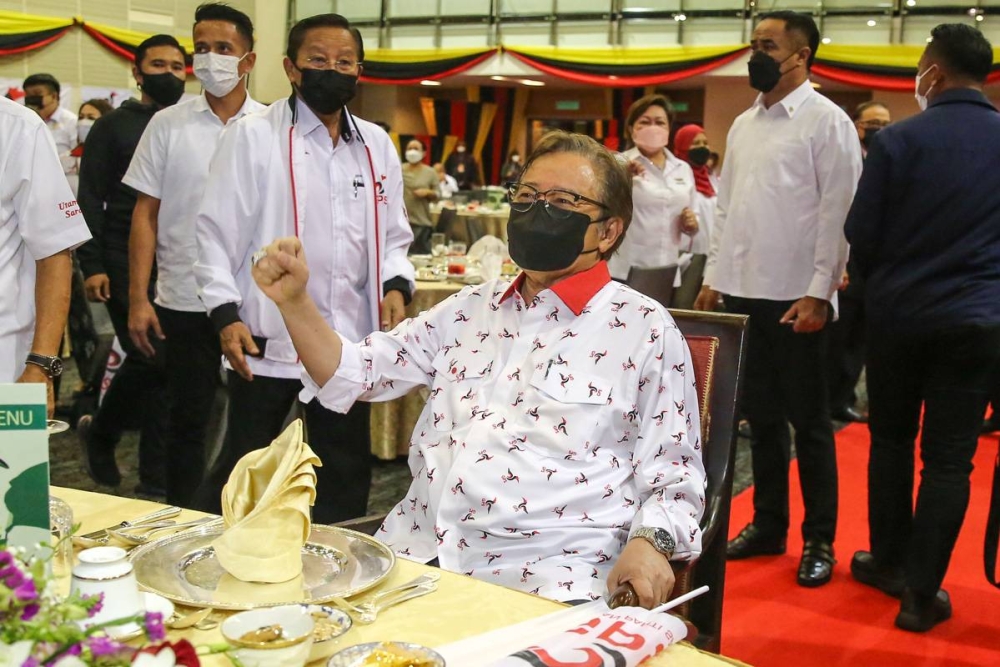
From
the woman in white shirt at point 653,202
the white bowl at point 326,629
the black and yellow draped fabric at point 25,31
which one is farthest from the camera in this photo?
the black and yellow draped fabric at point 25,31

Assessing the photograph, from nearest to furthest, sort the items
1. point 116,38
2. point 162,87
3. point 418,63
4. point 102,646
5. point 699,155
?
point 102,646 < point 162,87 < point 699,155 < point 116,38 < point 418,63

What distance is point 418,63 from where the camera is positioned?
1502 centimetres

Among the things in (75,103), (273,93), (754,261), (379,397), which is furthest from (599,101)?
(379,397)

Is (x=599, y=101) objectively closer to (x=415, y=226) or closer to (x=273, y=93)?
(x=273, y=93)

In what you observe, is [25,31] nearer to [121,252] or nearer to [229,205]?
[121,252]

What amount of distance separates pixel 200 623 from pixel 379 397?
0.94 m

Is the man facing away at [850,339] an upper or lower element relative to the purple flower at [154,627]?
lower

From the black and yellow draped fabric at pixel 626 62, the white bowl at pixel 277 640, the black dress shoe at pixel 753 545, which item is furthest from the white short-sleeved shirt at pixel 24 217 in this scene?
the black and yellow draped fabric at pixel 626 62

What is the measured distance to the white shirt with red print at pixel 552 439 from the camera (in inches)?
73.1

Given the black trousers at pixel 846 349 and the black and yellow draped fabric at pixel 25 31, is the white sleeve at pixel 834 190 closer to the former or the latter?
the black trousers at pixel 846 349

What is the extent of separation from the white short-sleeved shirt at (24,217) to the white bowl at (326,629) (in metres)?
1.49

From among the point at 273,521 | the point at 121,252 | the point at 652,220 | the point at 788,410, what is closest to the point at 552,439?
the point at 273,521

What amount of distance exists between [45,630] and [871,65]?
1210 cm

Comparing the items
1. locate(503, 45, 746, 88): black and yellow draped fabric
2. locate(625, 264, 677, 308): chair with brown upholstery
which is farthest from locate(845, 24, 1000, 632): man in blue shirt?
locate(503, 45, 746, 88): black and yellow draped fabric
